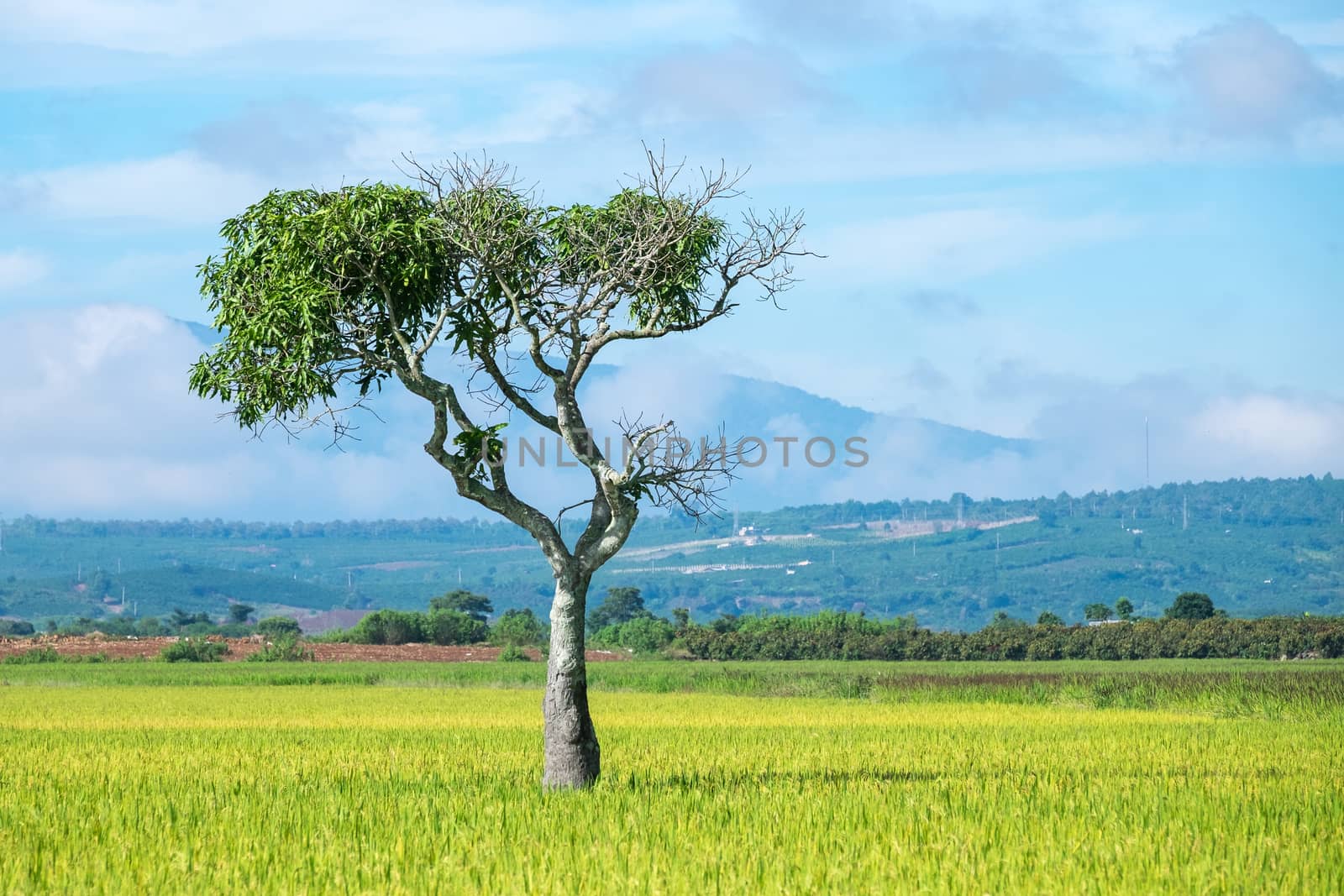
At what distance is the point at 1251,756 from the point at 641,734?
31.5 ft

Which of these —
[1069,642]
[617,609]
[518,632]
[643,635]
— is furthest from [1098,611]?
[1069,642]

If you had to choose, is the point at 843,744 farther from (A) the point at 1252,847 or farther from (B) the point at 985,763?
(A) the point at 1252,847

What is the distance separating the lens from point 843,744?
23.9m

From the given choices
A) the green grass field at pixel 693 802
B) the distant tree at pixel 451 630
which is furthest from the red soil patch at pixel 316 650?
the green grass field at pixel 693 802

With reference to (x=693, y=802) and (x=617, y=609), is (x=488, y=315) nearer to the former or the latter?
(x=693, y=802)

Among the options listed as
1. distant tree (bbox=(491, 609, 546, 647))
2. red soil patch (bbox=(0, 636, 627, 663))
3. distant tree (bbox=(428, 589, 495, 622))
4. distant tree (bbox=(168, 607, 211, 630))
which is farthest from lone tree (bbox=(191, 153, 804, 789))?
distant tree (bbox=(168, 607, 211, 630))

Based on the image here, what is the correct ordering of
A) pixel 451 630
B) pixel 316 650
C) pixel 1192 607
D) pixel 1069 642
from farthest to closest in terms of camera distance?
pixel 1192 607 < pixel 451 630 < pixel 316 650 < pixel 1069 642

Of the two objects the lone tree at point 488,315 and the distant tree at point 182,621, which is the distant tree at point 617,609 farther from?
the lone tree at point 488,315

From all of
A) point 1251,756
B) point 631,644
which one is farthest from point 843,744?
point 631,644

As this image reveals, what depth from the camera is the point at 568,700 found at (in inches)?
648

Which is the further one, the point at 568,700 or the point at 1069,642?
the point at 1069,642

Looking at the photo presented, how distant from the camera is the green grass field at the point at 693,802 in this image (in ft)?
39.2

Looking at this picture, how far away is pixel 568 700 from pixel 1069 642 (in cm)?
Result: 5890

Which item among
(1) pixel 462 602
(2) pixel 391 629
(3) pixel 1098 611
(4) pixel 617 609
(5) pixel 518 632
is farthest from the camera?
(4) pixel 617 609
